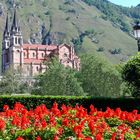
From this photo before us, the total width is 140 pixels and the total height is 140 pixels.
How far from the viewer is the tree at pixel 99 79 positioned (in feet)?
220

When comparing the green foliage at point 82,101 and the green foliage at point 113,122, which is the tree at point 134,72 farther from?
the green foliage at point 113,122

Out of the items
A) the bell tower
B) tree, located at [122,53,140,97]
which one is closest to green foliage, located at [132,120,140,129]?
tree, located at [122,53,140,97]

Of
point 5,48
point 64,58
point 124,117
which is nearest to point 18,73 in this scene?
point 64,58

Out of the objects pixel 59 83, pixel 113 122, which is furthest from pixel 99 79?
pixel 113 122

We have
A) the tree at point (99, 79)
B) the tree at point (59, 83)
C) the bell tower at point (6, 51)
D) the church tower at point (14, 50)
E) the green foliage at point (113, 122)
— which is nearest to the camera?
the green foliage at point (113, 122)

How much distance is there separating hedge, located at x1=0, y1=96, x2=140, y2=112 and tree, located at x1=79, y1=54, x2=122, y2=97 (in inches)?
1419

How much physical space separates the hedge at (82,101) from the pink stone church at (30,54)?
3653 inches

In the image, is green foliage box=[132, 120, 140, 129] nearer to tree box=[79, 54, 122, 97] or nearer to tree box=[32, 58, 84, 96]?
tree box=[32, 58, 84, 96]

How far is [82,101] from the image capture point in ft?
98.7

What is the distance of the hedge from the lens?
94.7 feet

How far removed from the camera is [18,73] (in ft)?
271

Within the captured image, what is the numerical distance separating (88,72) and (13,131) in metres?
57.4

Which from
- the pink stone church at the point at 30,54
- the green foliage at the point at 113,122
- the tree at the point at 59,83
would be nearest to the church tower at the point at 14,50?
the pink stone church at the point at 30,54

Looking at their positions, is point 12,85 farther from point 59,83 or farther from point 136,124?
point 136,124
